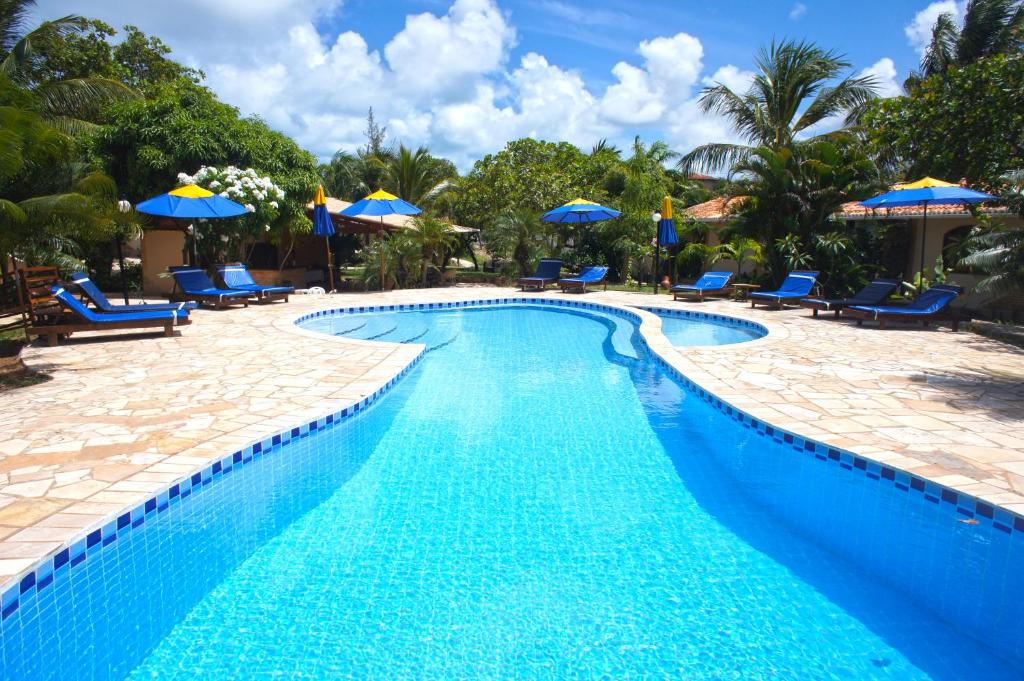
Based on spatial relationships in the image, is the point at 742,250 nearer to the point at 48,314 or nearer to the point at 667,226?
the point at 667,226

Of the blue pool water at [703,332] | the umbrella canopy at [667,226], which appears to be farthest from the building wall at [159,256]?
the blue pool water at [703,332]

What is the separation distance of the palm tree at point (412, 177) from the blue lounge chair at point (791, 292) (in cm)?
1945

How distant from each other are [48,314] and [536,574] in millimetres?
9488

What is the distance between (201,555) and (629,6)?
17039 millimetres

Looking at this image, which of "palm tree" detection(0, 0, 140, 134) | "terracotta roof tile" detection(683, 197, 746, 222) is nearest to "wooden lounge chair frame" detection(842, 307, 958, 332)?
"terracotta roof tile" detection(683, 197, 746, 222)

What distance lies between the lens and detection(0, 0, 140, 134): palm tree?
16562 millimetres

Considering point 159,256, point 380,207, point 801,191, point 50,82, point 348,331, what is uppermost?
point 50,82

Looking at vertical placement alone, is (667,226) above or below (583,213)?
below

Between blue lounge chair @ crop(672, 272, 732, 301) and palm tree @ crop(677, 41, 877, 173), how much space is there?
581 cm

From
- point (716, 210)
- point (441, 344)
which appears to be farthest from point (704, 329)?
point (716, 210)

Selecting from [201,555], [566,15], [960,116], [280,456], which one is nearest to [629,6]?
[566,15]

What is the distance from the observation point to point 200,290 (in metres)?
15.1

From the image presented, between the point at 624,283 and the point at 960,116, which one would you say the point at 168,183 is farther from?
the point at 960,116

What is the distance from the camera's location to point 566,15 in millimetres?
16078
